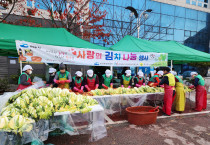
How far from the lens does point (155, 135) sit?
3.63 meters

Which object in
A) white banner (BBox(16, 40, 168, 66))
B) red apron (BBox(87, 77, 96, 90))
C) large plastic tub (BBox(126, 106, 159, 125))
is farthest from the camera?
red apron (BBox(87, 77, 96, 90))

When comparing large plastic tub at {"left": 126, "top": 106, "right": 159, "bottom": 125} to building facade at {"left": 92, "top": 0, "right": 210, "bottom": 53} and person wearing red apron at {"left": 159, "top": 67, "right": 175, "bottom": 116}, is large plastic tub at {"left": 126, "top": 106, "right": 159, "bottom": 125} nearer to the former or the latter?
person wearing red apron at {"left": 159, "top": 67, "right": 175, "bottom": 116}

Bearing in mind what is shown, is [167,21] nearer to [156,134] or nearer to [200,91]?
[200,91]

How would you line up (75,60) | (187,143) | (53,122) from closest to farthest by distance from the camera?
(53,122)
(187,143)
(75,60)

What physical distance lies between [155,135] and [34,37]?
4.83m

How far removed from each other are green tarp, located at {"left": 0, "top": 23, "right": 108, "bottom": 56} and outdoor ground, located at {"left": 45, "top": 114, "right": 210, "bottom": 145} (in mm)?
2955

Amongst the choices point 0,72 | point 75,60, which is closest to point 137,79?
point 75,60

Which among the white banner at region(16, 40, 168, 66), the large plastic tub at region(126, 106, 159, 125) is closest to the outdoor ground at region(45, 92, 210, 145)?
the large plastic tub at region(126, 106, 159, 125)

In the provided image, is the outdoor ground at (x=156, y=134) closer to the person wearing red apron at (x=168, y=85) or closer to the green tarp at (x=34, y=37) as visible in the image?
the person wearing red apron at (x=168, y=85)

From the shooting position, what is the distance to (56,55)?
463cm

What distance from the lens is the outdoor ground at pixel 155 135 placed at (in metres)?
3.30

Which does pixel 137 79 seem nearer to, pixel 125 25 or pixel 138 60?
pixel 138 60

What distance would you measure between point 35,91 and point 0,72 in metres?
11.9

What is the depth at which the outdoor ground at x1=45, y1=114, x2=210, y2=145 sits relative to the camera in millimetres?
3303
